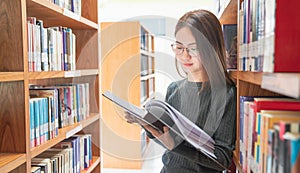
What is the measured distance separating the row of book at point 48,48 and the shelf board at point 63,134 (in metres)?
0.34

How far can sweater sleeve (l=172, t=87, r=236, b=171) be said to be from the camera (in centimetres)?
123

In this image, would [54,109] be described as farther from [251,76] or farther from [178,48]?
[251,76]

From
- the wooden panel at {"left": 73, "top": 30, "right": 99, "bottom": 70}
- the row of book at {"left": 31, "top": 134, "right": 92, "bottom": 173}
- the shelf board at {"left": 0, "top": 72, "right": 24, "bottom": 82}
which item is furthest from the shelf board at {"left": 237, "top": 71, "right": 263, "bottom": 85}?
the wooden panel at {"left": 73, "top": 30, "right": 99, "bottom": 70}

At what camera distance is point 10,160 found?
1128mm

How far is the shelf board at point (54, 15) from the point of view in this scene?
1383 millimetres

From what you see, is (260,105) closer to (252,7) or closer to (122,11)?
(252,7)

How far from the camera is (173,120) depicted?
3.69 feet

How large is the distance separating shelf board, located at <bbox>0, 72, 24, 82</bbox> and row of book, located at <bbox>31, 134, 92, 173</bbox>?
1.53 feet

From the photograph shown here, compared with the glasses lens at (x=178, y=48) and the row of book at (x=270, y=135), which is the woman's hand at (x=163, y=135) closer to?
the row of book at (x=270, y=135)

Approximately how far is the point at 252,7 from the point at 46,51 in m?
1.01

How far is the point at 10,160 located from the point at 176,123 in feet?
2.01

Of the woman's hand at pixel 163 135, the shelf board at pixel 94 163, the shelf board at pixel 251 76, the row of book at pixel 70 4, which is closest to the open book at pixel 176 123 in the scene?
the woman's hand at pixel 163 135

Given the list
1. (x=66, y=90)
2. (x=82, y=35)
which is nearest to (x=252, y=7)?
(x=66, y=90)

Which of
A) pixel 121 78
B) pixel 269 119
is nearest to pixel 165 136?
pixel 269 119
